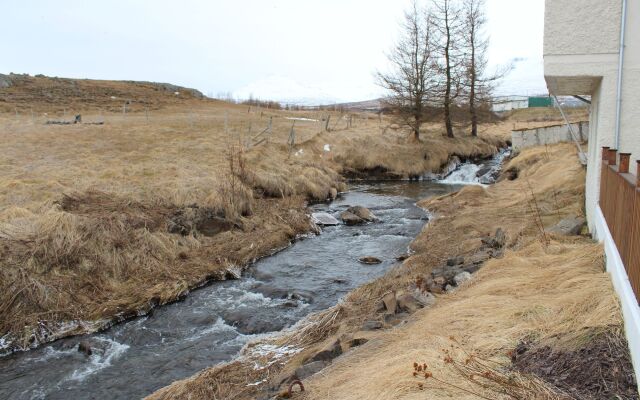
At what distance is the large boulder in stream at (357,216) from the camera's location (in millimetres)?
18277

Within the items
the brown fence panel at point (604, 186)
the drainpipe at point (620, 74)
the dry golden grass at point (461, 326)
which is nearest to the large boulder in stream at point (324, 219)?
the dry golden grass at point (461, 326)

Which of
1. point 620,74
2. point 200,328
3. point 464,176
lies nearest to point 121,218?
point 200,328

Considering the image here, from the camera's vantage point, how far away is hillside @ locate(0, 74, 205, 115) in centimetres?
4409

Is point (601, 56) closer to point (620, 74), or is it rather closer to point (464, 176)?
point (620, 74)

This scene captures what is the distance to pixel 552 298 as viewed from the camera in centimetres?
602

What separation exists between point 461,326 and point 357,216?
489 inches

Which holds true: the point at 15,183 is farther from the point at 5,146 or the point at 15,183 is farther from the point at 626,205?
the point at 626,205

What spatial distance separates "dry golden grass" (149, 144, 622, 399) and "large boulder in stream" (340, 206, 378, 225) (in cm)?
659

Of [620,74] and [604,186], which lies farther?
[620,74]

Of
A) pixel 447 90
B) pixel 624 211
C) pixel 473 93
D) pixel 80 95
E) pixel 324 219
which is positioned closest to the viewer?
pixel 624 211

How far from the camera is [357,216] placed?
1852cm

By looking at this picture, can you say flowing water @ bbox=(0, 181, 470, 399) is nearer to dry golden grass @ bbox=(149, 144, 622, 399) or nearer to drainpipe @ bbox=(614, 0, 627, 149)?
dry golden grass @ bbox=(149, 144, 622, 399)

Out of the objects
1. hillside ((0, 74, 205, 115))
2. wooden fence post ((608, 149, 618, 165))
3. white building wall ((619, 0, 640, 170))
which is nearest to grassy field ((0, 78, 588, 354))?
wooden fence post ((608, 149, 618, 165))

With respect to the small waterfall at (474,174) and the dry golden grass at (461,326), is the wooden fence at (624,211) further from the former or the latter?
the small waterfall at (474,174)
